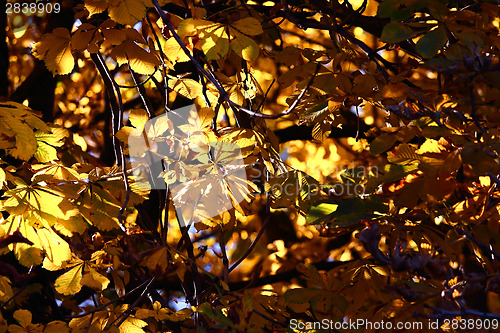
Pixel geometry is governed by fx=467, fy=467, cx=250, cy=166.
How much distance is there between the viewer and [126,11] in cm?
156

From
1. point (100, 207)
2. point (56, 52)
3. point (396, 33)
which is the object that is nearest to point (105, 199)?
point (100, 207)

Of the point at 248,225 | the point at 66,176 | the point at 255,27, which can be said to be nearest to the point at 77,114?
the point at 248,225

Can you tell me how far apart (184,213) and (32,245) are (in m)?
0.57

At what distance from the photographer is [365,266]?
5.73 ft

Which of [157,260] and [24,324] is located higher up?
[157,260]

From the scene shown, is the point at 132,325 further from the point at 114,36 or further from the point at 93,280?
the point at 114,36

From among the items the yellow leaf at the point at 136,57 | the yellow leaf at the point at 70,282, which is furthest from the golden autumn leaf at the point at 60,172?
the yellow leaf at the point at 136,57

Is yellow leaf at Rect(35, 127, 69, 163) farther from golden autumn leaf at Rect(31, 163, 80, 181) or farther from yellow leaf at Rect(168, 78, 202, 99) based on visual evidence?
yellow leaf at Rect(168, 78, 202, 99)

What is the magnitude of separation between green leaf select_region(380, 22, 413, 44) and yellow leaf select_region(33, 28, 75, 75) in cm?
114

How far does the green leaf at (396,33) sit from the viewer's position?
132 centimetres

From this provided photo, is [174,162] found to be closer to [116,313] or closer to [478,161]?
[116,313]

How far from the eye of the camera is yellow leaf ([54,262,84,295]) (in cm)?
174
